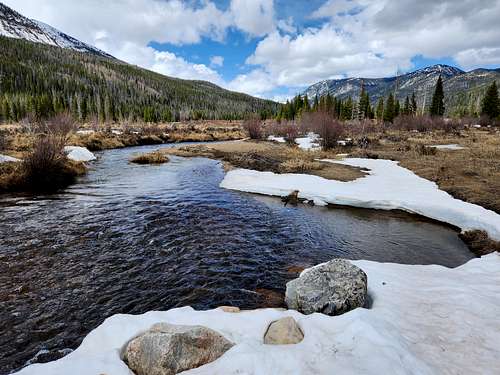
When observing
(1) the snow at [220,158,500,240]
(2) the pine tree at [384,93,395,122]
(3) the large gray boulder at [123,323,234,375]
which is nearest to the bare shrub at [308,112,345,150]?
(1) the snow at [220,158,500,240]

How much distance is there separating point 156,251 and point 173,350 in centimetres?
487

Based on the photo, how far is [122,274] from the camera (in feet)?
24.0

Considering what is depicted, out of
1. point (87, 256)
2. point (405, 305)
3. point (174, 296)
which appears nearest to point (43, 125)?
point (87, 256)

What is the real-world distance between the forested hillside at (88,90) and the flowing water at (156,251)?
81861mm

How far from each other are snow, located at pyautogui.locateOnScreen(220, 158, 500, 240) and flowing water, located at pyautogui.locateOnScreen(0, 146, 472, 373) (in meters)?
0.71

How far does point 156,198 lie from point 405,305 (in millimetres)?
11387

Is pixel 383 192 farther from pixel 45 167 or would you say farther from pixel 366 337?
pixel 45 167

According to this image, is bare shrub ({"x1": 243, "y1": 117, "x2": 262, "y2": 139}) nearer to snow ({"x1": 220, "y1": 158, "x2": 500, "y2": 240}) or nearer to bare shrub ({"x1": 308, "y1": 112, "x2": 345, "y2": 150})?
bare shrub ({"x1": 308, "y1": 112, "x2": 345, "y2": 150})

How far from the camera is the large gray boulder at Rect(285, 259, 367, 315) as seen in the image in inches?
214

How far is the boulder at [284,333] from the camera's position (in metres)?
4.45

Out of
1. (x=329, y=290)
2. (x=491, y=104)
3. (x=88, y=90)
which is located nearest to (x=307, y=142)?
(x=329, y=290)

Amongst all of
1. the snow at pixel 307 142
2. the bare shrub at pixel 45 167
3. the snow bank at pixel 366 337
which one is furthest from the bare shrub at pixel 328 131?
the snow bank at pixel 366 337

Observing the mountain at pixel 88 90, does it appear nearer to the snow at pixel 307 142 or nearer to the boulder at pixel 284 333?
the snow at pixel 307 142

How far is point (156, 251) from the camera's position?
28.4 feet
